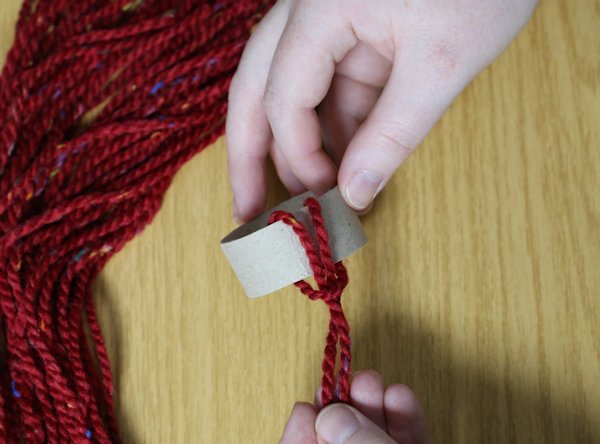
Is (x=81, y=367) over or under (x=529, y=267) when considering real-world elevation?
over

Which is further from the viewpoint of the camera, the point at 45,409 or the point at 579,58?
the point at 579,58

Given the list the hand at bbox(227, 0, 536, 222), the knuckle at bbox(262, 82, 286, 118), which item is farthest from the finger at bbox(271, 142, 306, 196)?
the knuckle at bbox(262, 82, 286, 118)

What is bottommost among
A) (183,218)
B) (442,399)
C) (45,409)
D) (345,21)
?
(442,399)

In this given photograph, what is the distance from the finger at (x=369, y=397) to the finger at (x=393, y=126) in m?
0.21

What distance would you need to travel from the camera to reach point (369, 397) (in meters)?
0.77

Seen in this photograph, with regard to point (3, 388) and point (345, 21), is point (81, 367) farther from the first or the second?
point (345, 21)

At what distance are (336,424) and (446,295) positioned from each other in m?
0.24

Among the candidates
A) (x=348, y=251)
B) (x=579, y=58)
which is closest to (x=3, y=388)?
(x=348, y=251)

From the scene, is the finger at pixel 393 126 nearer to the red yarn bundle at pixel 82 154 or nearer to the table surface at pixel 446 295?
the table surface at pixel 446 295

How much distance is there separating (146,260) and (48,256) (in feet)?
0.40

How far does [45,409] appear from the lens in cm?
85

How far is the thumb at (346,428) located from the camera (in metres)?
0.70

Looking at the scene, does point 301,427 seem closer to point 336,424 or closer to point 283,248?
point 336,424

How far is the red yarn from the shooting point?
2.46ft
